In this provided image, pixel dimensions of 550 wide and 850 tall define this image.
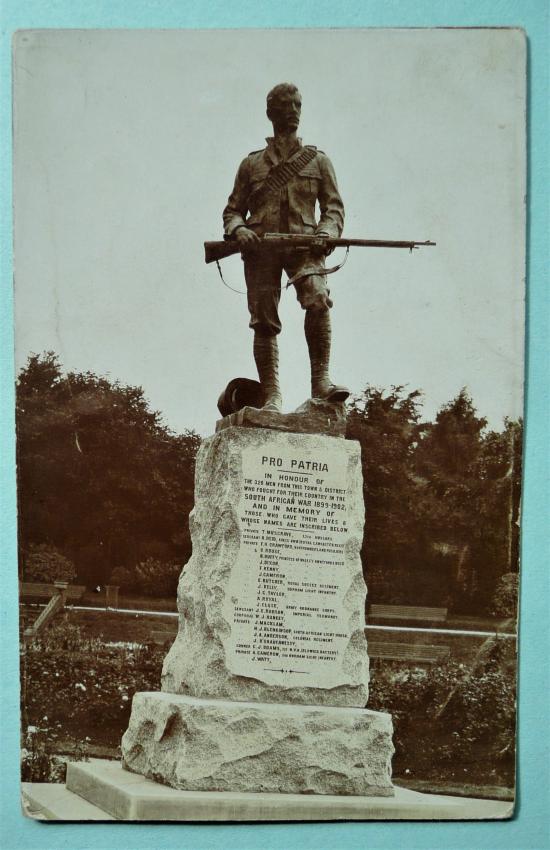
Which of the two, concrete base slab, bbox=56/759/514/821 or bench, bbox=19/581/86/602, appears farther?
bench, bbox=19/581/86/602

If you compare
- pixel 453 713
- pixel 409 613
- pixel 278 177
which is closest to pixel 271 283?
pixel 278 177

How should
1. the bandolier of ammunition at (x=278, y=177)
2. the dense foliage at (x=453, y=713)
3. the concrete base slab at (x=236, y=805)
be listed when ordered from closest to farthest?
the concrete base slab at (x=236, y=805)
the bandolier of ammunition at (x=278, y=177)
the dense foliage at (x=453, y=713)

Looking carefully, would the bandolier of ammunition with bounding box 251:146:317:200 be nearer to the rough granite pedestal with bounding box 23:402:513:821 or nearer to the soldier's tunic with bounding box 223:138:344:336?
the soldier's tunic with bounding box 223:138:344:336

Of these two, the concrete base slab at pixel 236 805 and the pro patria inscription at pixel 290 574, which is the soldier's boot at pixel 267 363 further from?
the concrete base slab at pixel 236 805

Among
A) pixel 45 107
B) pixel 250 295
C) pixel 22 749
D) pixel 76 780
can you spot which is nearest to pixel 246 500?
pixel 250 295

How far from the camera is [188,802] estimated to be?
5.84 meters

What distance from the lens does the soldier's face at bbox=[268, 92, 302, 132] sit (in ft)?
21.9

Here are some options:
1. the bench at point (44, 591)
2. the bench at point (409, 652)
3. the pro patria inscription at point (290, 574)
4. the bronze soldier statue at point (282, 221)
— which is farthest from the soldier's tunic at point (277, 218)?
the bench at point (409, 652)

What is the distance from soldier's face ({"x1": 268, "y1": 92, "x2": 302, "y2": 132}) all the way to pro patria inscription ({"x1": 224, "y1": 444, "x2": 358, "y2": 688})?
5.94ft

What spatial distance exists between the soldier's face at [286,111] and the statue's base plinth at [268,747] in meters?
3.08

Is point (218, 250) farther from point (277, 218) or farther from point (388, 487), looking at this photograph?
point (388, 487)

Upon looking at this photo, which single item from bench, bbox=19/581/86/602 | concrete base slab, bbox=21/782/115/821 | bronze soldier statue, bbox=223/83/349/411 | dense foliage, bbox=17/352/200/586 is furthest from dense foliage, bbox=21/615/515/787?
bronze soldier statue, bbox=223/83/349/411

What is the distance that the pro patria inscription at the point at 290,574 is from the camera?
20.3ft

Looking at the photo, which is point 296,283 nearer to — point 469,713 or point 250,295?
point 250,295
